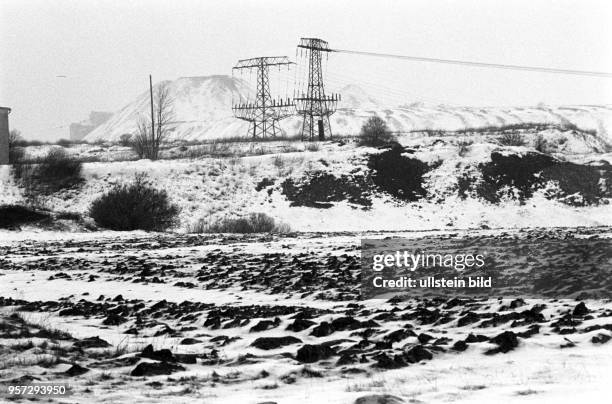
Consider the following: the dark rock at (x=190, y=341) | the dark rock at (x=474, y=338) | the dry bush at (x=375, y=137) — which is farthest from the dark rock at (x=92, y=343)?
the dry bush at (x=375, y=137)

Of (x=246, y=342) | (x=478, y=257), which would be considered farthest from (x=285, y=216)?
(x=246, y=342)

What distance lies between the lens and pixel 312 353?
8.59 metres

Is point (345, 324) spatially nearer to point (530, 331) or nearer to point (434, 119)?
point (530, 331)

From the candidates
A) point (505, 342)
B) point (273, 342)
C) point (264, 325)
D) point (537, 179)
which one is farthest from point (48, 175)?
point (505, 342)

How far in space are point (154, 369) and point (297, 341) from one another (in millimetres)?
2103

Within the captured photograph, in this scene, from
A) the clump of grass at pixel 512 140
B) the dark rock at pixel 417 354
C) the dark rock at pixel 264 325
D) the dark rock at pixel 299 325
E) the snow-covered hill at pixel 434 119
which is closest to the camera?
the dark rock at pixel 417 354

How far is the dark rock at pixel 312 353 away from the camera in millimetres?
8502

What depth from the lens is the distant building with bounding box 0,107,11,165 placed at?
46.9 metres

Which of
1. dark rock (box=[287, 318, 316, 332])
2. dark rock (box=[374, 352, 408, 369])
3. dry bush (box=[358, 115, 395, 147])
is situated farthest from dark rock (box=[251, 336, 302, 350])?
dry bush (box=[358, 115, 395, 147])

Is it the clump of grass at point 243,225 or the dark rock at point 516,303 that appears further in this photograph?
the clump of grass at point 243,225

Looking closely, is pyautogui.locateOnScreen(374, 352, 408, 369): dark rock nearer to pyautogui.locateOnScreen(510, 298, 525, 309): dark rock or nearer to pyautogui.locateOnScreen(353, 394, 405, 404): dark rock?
pyautogui.locateOnScreen(353, 394, 405, 404): dark rock

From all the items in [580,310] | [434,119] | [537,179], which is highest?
[434,119]

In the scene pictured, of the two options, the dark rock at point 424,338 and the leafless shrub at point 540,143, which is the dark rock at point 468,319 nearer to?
the dark rock at point 424,338

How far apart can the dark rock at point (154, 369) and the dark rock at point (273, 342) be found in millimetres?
1465
